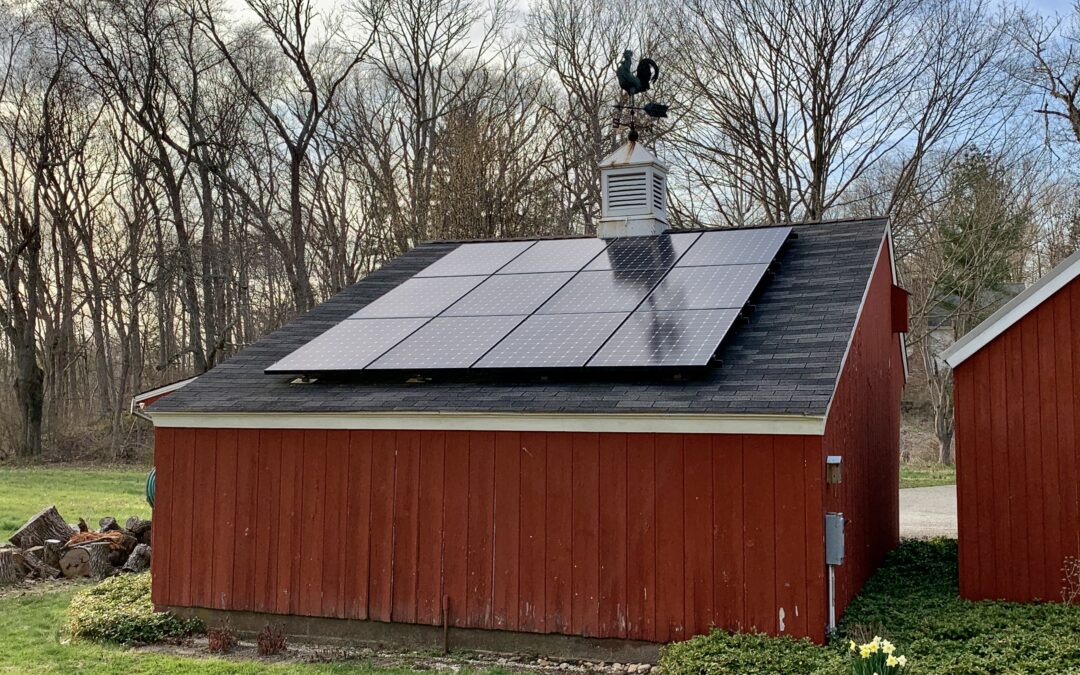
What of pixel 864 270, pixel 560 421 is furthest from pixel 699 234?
pixel 560 421

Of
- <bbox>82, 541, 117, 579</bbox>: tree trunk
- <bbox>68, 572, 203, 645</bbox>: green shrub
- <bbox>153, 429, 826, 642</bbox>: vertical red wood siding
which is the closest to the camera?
<bbox>153, 429, 826, 642</bbox>: vertical red wood siding

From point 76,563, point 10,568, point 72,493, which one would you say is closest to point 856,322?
point 76,563

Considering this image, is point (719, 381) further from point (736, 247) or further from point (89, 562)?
point (89, 562)

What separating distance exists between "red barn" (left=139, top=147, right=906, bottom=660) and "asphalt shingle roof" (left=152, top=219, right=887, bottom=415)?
0.03m

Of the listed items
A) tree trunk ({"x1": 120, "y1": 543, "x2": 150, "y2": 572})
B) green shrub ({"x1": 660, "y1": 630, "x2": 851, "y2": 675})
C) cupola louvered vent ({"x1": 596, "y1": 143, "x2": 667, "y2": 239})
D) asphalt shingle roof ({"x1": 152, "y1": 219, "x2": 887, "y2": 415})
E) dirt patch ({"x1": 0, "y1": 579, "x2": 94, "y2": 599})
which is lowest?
dirt patch ({"x1": 0, "y1": 579, "x2": 94, "y2": 599})

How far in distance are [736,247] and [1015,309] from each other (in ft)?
10.5

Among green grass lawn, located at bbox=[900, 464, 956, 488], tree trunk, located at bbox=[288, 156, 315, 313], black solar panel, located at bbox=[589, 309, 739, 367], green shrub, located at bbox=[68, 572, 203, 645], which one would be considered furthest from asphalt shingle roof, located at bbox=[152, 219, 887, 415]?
tree trunk, located at bbox=[288, 156, 315, 313]

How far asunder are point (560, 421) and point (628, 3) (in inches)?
800

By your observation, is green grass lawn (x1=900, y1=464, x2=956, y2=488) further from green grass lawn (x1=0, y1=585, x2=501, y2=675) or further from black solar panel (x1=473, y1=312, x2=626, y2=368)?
green grass lawn (x1=0, y1=585, x2=501, y2=675)

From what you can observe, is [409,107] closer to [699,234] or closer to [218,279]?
[218,279]

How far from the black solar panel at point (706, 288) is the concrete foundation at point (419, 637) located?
10.8 feet

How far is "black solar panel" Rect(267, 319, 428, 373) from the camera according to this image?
999 cm

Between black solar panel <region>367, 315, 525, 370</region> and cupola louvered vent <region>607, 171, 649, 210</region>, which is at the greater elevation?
cupola louvered vent <region>607, 171, 649, 210</region>

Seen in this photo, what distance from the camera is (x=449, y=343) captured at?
32.6 feet
